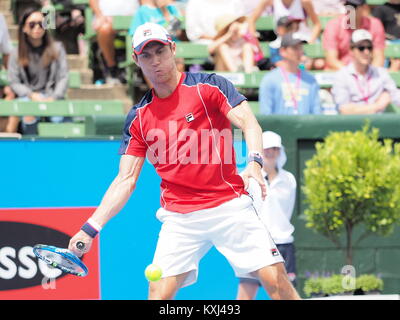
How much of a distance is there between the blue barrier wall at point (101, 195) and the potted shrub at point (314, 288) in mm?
658

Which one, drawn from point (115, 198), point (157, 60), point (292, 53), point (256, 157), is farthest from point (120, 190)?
point (292, 53)

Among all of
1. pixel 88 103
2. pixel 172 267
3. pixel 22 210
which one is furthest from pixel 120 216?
pixel 172 267

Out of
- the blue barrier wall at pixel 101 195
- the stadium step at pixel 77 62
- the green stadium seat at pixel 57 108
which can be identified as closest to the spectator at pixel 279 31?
the green stadium seat at pixel 57 108

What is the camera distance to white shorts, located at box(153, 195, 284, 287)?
554cm

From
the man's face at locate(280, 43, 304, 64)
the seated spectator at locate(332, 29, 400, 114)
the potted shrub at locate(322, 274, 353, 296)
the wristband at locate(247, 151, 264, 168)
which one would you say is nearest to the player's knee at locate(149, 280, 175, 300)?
the wristband at locate(247, 151, 264, 168)

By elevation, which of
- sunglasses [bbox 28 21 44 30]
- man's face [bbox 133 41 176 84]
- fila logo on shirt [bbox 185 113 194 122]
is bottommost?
fila logo on shirt [bbox 185 113 194 122]

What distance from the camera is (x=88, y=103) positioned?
9242 millimetres

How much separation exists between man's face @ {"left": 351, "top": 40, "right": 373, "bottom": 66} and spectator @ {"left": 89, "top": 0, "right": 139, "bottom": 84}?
2.79 metres

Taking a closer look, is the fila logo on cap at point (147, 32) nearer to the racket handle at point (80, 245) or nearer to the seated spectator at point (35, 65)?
the racket handle at point (80, 245)

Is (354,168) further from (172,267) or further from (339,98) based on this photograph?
(172,267)

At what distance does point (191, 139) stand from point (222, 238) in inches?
24.4

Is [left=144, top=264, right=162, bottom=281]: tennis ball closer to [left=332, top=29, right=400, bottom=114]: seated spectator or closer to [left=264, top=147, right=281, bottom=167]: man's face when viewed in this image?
[left=264, top=147, right=281, bottom=167]: man's face
